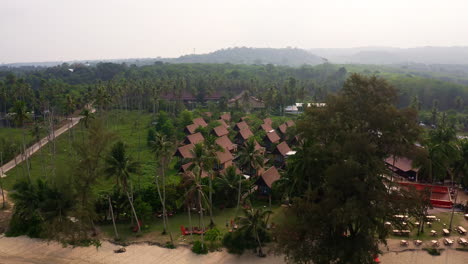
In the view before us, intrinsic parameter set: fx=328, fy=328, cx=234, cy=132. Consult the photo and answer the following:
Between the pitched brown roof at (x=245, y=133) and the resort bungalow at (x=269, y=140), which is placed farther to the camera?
the pitched brown roof at (x=245, y=133)

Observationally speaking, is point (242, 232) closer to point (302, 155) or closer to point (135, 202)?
point (302, 155)

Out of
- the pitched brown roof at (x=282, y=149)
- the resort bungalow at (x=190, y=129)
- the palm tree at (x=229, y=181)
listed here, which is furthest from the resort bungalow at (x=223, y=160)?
the resort bungalow at (x=190, y=129)

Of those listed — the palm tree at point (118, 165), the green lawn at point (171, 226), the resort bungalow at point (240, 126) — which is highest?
the palm tree at point (118, 165)

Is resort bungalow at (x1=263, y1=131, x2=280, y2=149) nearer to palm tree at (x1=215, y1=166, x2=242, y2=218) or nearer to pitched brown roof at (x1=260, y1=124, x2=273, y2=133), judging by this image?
pitched brown roof at (x1=260, y1=124, x2=273, y2=133)

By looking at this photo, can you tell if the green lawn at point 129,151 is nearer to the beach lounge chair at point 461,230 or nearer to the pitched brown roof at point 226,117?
the pitched brown roof at point 226,117

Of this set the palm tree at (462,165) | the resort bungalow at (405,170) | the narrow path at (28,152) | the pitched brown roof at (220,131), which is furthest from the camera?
the pitched brown roof at (220,131)

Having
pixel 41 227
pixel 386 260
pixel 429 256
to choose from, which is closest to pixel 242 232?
pixel 386 260

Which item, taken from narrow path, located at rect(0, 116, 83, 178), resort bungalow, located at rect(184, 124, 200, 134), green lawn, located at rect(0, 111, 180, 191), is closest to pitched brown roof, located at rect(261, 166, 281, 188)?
green lawn, located at rect(0, 111, 180, 191)
